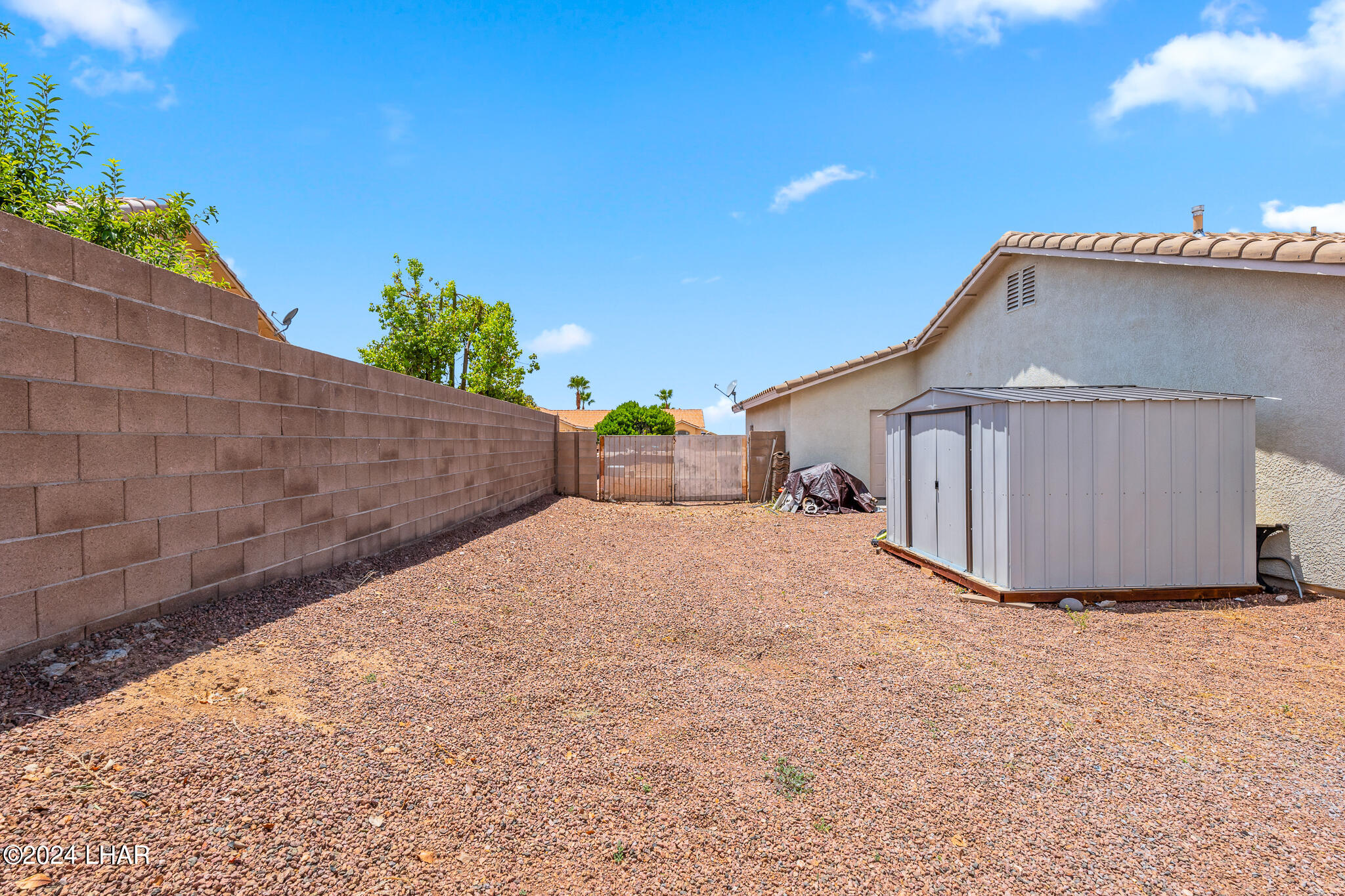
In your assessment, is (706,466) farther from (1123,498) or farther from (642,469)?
(1123,498)

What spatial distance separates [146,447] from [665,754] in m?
3.63

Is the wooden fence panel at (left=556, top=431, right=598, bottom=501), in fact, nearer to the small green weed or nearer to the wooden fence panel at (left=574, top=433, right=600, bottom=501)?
the wooden fence panel at (left=574, top=433, right=600, bottom=501)

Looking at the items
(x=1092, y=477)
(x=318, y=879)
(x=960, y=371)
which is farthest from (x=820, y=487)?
(x=318, y=879)

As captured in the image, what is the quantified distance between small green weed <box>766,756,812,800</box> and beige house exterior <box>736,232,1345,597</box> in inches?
274

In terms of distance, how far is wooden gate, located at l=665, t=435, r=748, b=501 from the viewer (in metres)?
17.1

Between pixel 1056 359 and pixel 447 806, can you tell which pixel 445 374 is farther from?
pixel 447 806

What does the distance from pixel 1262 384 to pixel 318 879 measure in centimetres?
943

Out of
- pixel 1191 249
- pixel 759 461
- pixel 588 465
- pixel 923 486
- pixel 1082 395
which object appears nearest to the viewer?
pixel 1082 395

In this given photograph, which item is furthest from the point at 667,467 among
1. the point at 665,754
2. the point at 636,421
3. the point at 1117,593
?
the point at 636,421

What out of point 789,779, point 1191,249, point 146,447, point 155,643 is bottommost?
point 789,779

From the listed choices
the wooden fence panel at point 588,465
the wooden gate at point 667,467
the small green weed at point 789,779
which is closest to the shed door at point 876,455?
the wooden gate at point 667,467

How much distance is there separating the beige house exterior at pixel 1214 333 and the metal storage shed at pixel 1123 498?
0.56 meters

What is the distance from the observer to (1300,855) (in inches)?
109

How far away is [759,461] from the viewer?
17.3 meters
